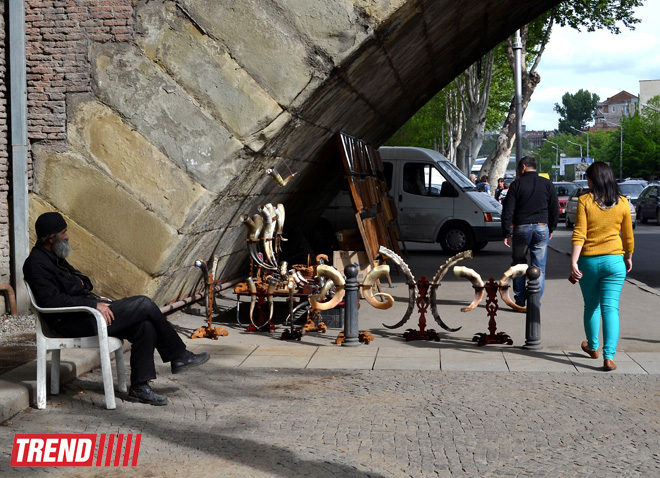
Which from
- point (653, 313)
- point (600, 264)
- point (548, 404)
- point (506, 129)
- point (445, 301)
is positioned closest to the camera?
point (548, 404)

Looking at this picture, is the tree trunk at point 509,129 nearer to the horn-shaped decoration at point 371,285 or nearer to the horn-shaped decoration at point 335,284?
the horn-shaped decoration at point 371,285

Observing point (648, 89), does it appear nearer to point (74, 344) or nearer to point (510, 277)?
point (510, 277)

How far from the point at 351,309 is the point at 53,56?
431 centimetres

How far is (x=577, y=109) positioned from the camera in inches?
7367

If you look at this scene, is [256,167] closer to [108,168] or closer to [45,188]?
[108,168]

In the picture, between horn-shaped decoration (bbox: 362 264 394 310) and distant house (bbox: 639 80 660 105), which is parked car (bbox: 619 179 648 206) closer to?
horn-shaped decoration (bbox: 362 264 394 310)

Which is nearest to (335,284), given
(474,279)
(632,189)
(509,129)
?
(474,279)

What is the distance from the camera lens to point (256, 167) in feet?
32.5

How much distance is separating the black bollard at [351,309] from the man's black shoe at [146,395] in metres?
2.66

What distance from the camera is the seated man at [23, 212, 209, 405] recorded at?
6.15 metres

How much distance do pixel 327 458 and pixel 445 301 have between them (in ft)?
24.1

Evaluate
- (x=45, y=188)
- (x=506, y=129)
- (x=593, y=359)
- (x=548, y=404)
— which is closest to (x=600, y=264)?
(x=593, y=359)

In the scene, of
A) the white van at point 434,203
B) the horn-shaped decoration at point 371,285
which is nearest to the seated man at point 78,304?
the horn-shaped decoration at point 371,285

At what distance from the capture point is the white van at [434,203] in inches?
755
